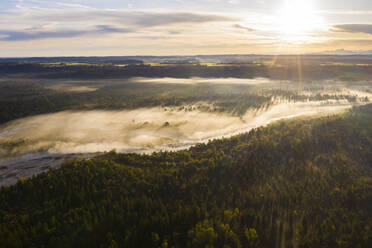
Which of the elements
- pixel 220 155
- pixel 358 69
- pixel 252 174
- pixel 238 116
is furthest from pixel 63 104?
pixel 358 69

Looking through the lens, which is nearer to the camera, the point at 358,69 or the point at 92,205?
the point at 92,205

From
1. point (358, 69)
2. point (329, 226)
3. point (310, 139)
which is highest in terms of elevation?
point (358, 69)

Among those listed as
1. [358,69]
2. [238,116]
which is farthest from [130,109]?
[358,69]

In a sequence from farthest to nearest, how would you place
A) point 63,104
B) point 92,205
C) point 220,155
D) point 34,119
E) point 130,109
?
point 63,104
point 130,109
point 34,119
point 220,155
point 92,205

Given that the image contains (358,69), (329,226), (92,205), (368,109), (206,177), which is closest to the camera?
(329,226)

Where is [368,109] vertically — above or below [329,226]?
above

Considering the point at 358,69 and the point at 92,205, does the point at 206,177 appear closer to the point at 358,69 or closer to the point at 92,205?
the point at 92,205

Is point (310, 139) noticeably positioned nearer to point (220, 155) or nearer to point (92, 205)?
point (220, 155)
